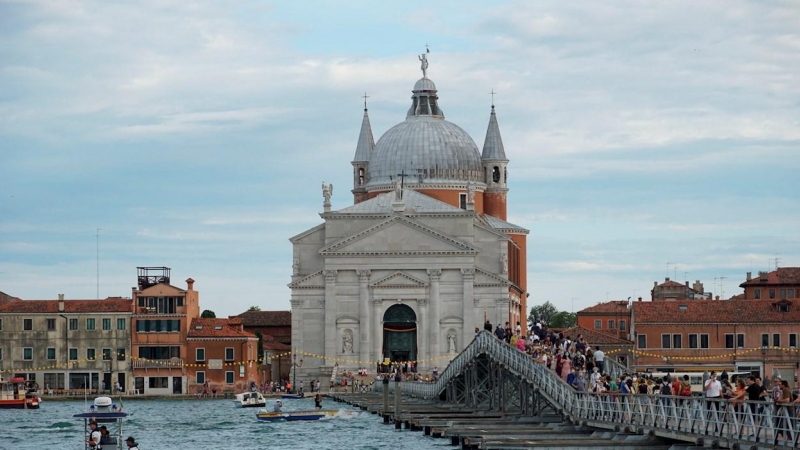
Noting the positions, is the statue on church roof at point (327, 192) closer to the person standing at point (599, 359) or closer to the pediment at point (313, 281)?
the pediment at point (313, 281)

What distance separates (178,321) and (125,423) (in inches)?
1220

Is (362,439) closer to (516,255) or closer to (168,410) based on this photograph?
(168,410)

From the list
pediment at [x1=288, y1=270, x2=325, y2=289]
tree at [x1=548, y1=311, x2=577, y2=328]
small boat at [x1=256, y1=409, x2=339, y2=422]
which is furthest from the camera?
tree at [x1=548, y1=311, x2=577, y2=328]

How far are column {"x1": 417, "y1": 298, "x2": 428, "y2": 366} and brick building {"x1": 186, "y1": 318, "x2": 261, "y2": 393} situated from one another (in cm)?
919

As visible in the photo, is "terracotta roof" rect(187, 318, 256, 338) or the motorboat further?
"terracotta roof" rect(187, 318, 256, 338)

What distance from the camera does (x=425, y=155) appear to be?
115375mm

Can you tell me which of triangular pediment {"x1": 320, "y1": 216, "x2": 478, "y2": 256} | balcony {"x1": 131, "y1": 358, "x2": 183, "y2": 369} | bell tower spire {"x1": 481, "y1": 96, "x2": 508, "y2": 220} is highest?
bell tower spire {"x1": 481, "y1": 96, "x2": 508, "y2": 220}

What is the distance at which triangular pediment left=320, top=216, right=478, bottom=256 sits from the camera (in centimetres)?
9844

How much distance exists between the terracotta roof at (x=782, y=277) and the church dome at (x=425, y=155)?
63.7 feet

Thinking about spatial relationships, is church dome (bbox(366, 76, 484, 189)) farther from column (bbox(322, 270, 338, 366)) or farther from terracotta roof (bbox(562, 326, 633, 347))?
column (bbox(322, 270, 338, 366))

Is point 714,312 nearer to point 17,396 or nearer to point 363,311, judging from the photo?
point 363,311

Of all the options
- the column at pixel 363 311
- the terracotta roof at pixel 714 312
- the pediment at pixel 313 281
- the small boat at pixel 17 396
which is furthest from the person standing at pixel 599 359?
the terracotta roof at pixel 714 312

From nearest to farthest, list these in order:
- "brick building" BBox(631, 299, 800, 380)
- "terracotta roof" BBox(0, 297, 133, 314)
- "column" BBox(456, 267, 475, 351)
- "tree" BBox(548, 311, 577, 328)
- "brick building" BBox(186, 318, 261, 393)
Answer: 1. "column" BBox(456, 267, 475, 351)
2. "terracotta roof" BBox(0, 297, 133, 314)
3. "brick building" BBox(186, 318, 261, 393)
4. "brick building" BBox(631, 299, 800, 380)
5. "tree" BBox(548, 311, 577, 328)

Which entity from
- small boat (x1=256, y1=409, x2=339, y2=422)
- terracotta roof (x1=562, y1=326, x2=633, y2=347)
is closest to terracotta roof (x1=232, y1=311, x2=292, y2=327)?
terracotta roof (x1=562, y1=326, x2=633, y2=347)
